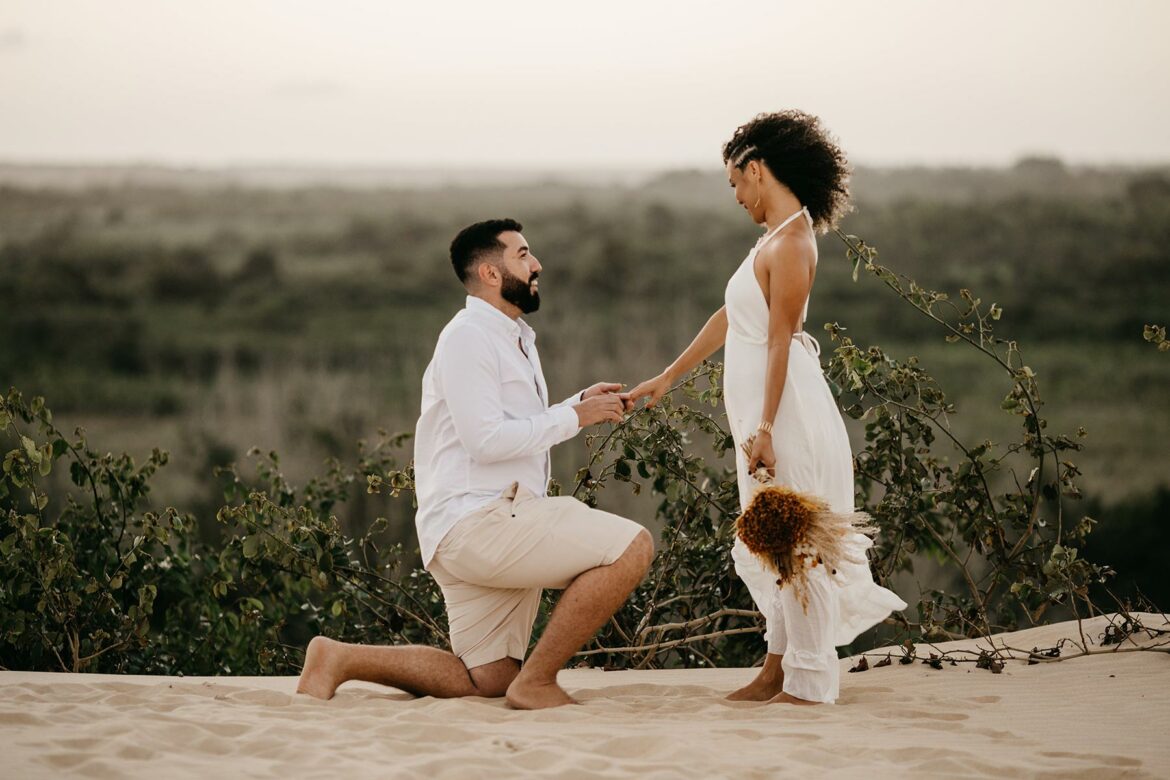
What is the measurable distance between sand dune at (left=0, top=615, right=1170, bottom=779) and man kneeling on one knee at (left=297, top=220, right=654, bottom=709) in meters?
0.18

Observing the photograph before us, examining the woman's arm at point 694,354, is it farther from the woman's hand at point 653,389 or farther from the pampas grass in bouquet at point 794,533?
the pampas grass in bouquet at point 794,533

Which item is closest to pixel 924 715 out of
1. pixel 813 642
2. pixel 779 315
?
pixel 813 642

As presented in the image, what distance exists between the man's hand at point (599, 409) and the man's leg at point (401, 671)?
1.01m

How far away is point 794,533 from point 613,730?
0.96 metres

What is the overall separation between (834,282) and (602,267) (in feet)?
27.4

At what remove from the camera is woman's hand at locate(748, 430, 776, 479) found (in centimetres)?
507

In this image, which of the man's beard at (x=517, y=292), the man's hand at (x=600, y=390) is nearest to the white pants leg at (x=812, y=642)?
the man's hand at (x=600, y=390)

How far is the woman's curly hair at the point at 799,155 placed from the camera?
525 centimetres

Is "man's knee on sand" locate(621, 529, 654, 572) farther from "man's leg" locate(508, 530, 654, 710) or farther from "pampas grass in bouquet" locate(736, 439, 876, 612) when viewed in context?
"pampas grass in bouquet" locate(736, 439, 876, 612)

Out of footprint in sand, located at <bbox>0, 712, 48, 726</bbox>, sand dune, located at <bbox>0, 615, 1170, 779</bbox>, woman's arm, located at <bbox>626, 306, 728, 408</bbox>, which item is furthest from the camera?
woman's arm, located at <bbox>626, 306, 728, 408</bbox>

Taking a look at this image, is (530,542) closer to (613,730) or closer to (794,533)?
(613,730)

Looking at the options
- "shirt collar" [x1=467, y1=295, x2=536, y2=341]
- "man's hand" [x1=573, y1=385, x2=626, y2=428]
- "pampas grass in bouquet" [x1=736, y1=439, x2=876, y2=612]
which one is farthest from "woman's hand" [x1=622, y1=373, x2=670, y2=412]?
"pampas grass in bouquet" [x1=736, y1=439, x2=876, y2=612]

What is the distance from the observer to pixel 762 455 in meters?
5.07

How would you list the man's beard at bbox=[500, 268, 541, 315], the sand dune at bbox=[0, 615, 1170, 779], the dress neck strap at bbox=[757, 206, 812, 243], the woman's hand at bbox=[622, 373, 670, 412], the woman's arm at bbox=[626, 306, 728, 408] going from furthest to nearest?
the woman's hand at bbox=[622, 373, 670, 412], the woman's arm at bbox=[626, 306, 728, 408], the man's beard at bbox=[500, 268, 541, 315], the dress neck strap at bbox=[757, 206, 812, 243], the sand dune at bbox=[0, 615, 1170, 779]
